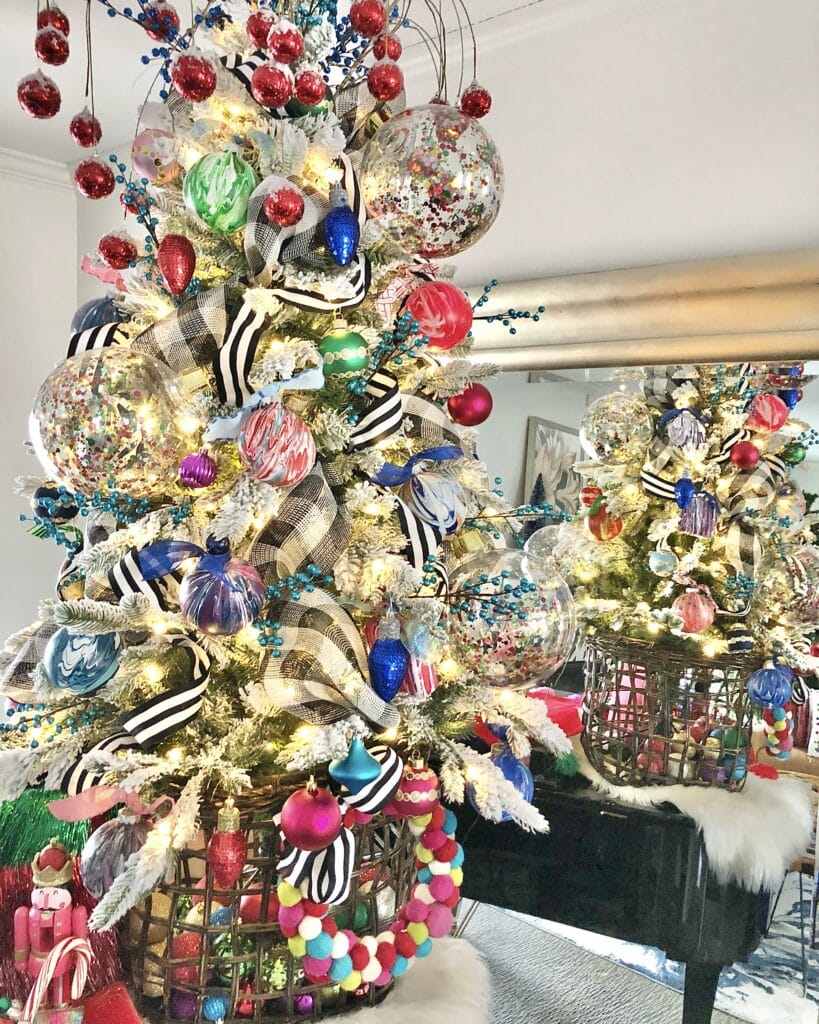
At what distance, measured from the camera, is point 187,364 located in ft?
3.10

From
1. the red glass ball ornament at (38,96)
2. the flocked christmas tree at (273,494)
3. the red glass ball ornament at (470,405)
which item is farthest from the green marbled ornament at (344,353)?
the red glass ball ornament at (38,96)

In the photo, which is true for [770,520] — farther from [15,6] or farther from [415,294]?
[15,6]

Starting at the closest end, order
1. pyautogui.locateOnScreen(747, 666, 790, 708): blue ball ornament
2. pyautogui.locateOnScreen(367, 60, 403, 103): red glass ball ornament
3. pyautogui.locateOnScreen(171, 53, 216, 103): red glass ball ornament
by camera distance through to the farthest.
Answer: pyautogui.locateOnScreen(171, 53, 216, 103): red glass ball ornament → pyautogui.locateOnScreen(367, 60, 403, 103): red glass ball ornament → pyautogui.locateOnScreen(747, 666, 790, 708): blue ball ornament

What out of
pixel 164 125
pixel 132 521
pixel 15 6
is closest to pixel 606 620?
pixel 132 521

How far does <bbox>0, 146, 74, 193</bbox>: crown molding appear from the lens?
235cm

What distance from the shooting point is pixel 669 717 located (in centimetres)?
158

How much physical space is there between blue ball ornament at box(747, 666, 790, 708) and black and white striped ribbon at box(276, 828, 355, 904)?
878mm

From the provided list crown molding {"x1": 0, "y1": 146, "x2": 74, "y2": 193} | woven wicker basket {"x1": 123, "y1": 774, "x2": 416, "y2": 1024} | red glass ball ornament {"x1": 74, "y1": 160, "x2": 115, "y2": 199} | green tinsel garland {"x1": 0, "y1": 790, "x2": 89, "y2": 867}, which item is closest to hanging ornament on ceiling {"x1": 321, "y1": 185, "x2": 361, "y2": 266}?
red glass ball ornament {"x1": 74, "y1": 160, "x2": 115, "y2": 199}

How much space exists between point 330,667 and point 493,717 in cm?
25

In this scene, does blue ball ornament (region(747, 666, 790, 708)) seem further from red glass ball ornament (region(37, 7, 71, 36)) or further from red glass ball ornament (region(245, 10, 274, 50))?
red glass ball ornament (region(37, 7, 71, 36))

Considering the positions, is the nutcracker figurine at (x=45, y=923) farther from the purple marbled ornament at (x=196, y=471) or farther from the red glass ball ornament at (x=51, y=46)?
the red glass ball ornament at (x=51, y=46)

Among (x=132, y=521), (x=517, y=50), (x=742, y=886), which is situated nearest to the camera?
(x=132, y=521)

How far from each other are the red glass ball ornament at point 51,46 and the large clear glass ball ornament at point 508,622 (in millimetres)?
797

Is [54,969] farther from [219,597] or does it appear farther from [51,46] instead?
[51,46]
